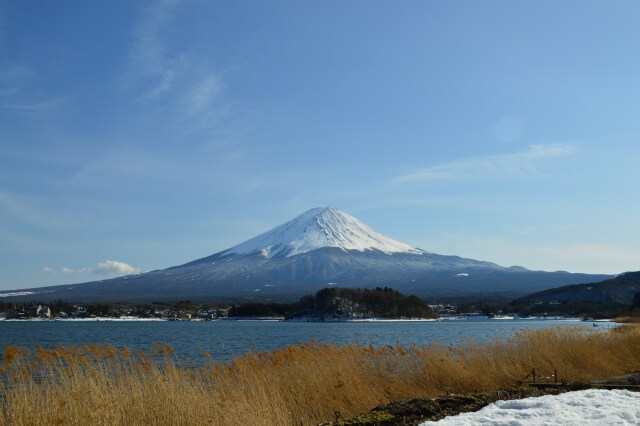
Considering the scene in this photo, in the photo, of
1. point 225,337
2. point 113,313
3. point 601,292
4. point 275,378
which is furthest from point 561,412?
point 601,292

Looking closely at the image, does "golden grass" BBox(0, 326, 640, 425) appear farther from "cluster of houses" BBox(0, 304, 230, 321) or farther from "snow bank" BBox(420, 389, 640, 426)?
"cluster of houses" BBox(0, 304, 230, 321)

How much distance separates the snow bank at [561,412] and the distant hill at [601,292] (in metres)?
141

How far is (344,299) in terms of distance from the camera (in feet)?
461

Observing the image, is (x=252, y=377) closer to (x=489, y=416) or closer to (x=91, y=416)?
(x=91, y=416)

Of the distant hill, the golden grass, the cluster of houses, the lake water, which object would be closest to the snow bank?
the golden grass

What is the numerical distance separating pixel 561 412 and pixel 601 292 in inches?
6150

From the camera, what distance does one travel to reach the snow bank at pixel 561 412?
8.70m

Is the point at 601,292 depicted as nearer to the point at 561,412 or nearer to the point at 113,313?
the point at 113,313

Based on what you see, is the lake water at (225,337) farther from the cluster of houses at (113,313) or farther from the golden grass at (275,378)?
the cluster of houses at (113,313)

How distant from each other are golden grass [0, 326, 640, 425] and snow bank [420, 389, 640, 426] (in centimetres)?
309

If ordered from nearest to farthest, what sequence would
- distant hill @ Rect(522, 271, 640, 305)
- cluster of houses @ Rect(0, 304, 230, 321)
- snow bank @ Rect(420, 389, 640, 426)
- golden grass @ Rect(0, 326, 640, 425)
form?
snow bank @ Rect(420, 389, 640, 426) < golden grass @ Rect(0, 326, 640, 425) < cluster of houses @ Rect(0, 304, 230, 321) < distant hill @ Rect(522, 271, 640, 305)

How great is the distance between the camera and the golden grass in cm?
952

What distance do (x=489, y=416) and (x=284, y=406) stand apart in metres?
3.63

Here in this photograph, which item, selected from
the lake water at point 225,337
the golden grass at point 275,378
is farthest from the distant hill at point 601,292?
the golden grass at point 275,378
